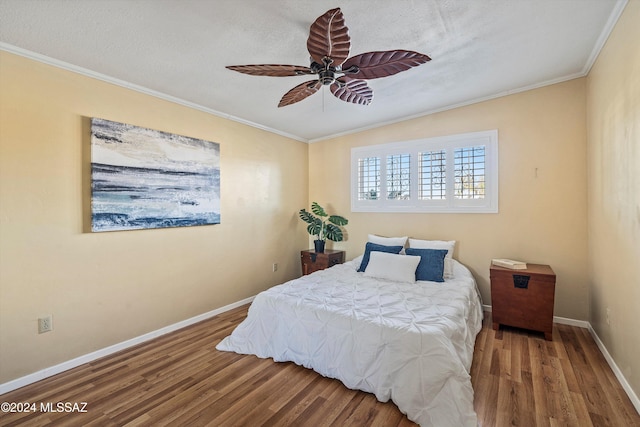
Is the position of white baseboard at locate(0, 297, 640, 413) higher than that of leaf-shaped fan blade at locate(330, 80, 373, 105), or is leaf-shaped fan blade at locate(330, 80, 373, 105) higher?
leaf-shaped fan blade at locate(330, 80, 373, 105)

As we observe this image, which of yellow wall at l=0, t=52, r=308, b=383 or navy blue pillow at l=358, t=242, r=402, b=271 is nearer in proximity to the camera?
yellow wall at l=0, t=52, r=308, b=383

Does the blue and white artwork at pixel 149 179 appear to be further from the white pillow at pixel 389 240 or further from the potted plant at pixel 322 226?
the white pillow at pixel 389 240

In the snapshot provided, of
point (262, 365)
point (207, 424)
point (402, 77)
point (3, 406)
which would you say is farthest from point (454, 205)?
point (3, 406)

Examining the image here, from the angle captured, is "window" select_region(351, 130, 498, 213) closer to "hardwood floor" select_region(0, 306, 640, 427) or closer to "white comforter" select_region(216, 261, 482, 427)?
"white comforter" select_region(216, 261, 482, 427)

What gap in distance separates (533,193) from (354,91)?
2.43 metres

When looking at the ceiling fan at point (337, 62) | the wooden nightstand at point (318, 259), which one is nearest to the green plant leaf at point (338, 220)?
the wooden nightstand at point (318, 259)

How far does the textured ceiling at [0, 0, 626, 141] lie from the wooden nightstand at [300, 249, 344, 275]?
2382mm

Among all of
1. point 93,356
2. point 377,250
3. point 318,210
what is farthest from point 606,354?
point 93,356

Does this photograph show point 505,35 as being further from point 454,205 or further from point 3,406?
point 3,406

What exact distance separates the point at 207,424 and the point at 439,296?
211 centimetres

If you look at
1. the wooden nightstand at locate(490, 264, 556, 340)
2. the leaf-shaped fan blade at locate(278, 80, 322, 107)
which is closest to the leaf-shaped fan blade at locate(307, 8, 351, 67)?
the leaf-shaped fan blade at locate(278, 80, 322, 107)

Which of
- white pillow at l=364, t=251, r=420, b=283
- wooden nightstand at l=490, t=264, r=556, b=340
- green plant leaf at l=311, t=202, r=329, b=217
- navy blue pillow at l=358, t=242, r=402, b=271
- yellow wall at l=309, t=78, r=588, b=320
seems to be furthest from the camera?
green plant leaf at l=311, t=202, r=329, b=217

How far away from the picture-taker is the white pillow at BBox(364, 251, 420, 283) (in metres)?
3.16

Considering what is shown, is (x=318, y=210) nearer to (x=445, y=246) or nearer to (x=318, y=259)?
(x=318, y=259)
